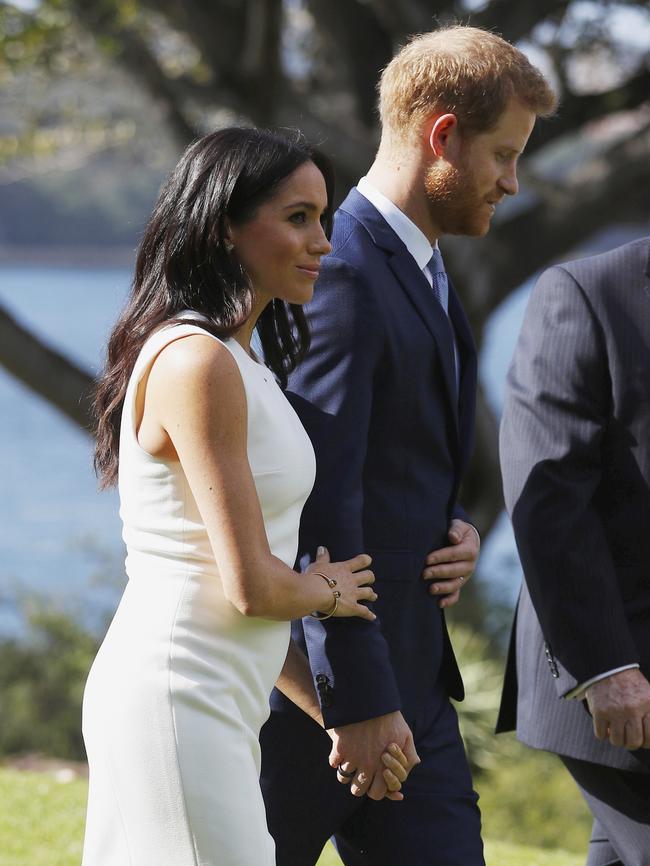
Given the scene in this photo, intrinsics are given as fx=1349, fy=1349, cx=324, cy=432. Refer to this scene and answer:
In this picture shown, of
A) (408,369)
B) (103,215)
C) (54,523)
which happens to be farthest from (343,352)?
(103,215)

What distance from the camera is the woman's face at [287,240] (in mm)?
2402

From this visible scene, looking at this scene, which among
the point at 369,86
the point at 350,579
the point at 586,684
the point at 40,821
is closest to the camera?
the point at 350,579

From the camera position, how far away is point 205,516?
220 centimetres

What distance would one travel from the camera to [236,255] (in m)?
2.40

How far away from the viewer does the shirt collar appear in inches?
113

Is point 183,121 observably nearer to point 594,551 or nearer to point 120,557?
point 120,557

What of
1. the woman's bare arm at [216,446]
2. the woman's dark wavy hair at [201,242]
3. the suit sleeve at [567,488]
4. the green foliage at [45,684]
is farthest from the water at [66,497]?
the suit sleeve at [567,488]

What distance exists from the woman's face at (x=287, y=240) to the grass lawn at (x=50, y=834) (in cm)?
309

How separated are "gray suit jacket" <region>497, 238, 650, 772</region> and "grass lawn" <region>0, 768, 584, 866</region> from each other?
2204mm

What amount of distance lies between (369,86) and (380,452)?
315 inches

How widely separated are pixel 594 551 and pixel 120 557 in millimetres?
10928

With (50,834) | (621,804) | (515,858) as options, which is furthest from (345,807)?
(50,834)

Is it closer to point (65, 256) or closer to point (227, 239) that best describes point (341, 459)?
point (227, 239)

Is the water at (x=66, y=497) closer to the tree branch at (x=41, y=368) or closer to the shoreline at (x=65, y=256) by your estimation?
the tree branch at (x=41, y=368)
